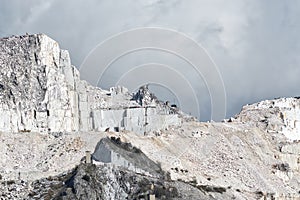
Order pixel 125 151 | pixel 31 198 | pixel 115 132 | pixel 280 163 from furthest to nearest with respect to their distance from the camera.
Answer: pixel 280 163 → pixel 115 132 → pixel 125 151 → pixel 31 198

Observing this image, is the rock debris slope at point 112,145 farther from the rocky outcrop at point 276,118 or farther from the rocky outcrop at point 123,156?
the rocky outcrop at point 276,118

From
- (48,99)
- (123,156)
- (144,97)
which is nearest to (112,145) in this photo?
(123,156)

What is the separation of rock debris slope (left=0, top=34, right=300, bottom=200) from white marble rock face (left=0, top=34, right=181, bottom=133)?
11 cm

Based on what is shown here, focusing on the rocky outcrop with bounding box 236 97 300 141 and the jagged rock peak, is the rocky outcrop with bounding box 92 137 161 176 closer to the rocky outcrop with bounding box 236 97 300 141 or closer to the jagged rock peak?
the jagged rock peak

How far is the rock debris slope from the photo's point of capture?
8162 cm

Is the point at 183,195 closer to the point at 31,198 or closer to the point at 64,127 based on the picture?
the point at 31,198

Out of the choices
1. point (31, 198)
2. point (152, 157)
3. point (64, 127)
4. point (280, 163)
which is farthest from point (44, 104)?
point (280, 163)

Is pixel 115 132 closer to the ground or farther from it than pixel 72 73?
closer to the ground

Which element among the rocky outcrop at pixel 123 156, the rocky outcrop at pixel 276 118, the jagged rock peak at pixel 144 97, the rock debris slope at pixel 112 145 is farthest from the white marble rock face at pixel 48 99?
the rocky outcrop at pixel 276 118

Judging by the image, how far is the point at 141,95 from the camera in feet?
365

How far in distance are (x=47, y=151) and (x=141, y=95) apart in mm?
22258

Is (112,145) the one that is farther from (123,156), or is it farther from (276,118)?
(276,118)

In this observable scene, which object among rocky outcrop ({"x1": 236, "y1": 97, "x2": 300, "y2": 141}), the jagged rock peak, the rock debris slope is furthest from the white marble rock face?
rocky outcrop ({"x1": 236, "y1": 97, "x2": 300, "y2": 141})

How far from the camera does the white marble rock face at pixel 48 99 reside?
97.8 metres
